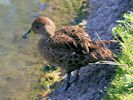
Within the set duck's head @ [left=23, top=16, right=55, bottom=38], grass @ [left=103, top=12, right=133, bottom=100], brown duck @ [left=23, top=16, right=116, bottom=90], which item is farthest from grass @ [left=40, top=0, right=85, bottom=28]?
grass @ [left=103, top=12, right=133, bottom=100]

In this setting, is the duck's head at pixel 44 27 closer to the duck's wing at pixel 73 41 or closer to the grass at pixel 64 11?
the duck's wing at pixel 73 41

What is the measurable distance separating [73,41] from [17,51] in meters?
3.10

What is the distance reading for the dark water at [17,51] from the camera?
907cm

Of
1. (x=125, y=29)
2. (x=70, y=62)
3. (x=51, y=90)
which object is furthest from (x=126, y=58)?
(x=51, y=90)

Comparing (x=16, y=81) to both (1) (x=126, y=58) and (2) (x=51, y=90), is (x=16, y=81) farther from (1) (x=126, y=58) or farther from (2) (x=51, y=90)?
(1) (x=126, y=58)

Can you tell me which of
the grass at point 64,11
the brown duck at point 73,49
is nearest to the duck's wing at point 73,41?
the brown duck at point 73,49

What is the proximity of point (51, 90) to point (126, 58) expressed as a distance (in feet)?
8.13

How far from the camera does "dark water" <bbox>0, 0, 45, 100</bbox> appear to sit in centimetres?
907

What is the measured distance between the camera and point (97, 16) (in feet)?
37.8

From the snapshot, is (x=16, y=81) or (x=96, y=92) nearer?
(x=96, y=92)

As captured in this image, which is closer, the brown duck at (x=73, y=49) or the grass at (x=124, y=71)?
the grass at (x=124, y=71)

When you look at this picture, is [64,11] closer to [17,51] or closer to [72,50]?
[17,51]

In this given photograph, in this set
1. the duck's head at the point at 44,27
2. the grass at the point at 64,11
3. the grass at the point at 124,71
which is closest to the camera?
the grass at the point at 124,71

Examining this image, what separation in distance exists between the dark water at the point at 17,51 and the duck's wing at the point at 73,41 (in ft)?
5.00
